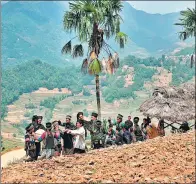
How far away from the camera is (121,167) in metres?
8.90

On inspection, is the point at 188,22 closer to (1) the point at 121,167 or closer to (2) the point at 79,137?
(2) the point at 79,137

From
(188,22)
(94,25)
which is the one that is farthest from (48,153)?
(188,22)

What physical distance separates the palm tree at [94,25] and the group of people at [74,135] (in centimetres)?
528

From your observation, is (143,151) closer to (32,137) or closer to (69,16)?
(32,137)

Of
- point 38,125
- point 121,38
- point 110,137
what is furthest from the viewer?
point 121,38

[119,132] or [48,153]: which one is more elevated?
[119,132]

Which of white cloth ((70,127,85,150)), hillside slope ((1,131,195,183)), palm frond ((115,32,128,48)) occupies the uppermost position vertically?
palm frond ((115,32,128,48))

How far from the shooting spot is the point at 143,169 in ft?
28.6

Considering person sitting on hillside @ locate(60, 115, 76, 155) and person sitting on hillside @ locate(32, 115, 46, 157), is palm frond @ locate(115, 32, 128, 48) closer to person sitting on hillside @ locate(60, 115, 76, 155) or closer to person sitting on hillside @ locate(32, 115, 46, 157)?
person sitting on hillside @ locate(32, 115, 46, 157)

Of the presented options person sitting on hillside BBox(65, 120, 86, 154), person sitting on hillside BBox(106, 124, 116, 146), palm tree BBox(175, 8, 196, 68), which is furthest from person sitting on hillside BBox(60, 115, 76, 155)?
palm tree BBox(175, 8, 196, 68)

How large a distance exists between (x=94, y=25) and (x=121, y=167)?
446 inches

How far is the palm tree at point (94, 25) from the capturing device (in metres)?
18.8

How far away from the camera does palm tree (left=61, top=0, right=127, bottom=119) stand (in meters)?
18.8

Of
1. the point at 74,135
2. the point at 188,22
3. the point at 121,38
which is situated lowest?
the point at 74,135
